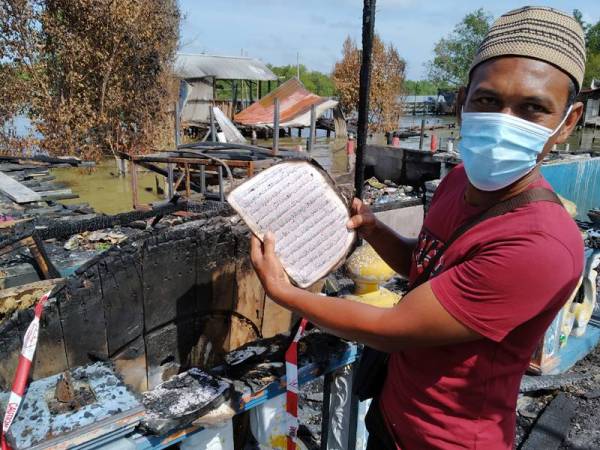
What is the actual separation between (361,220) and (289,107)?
A: 2394 cm

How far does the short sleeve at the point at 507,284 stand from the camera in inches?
42.0

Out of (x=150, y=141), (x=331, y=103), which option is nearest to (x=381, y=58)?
(x=331, y=103)

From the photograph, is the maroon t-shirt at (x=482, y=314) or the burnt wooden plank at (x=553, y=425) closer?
the maroon t-shirt at (x=482, y=314)

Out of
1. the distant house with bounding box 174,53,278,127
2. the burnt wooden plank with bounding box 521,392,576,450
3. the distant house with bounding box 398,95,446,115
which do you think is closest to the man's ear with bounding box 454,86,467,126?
the burnt wooden plank with bounding box 521,392,576,450

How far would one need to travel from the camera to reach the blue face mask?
1.27 m

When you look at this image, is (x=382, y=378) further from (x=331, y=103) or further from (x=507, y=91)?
(x=331, y=103)

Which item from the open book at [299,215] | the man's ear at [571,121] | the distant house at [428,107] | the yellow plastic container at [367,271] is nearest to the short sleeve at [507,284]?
the man's ear at [571,121]

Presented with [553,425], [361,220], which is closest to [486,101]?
[361,220]

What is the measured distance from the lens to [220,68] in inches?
1021

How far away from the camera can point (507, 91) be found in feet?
4.03

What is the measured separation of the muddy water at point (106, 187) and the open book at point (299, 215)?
10386mm

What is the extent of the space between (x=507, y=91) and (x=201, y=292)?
5.22ft

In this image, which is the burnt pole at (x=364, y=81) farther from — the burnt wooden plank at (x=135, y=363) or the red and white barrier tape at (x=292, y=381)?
the burnt wooden plank at (x=135, y=363)

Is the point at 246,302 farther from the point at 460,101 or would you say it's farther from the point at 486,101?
the point at 486,101
